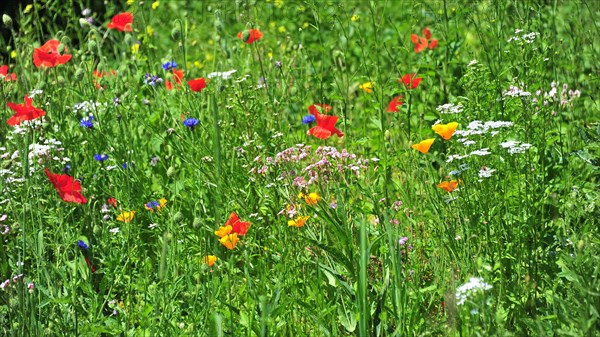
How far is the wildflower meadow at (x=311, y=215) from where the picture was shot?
7.02 feet

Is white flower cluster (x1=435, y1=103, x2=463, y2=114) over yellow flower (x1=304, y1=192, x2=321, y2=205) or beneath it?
over

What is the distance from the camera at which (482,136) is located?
7.84 feet

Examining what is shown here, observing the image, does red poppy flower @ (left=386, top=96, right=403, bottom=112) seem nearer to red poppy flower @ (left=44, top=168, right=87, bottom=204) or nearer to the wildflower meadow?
the wildflower meadow

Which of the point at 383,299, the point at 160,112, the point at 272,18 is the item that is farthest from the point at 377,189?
the point at 272,18

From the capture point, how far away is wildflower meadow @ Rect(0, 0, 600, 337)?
7.02 ft

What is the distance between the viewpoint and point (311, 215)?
2553 millimetres

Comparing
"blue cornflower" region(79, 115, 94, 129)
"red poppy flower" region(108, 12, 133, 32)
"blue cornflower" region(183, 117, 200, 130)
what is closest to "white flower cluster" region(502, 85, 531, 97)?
"blue cornflower" region(183, 117, 200, 130)

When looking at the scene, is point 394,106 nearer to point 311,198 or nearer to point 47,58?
point 311,198

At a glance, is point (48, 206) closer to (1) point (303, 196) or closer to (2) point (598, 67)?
(1) point (303, 196)

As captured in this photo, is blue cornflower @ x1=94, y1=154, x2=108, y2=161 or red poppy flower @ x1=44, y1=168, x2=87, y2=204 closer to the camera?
red poppy flower @ x1=44, y1=168, x2=87, y2=204

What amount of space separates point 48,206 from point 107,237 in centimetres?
52

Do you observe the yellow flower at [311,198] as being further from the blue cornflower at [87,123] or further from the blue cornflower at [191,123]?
the blue cornflower at [87,123]

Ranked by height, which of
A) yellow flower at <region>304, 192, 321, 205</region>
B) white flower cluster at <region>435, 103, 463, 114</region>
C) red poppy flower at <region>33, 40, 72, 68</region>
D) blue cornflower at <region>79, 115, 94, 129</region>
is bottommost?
yellow flower at <region>304, 192, 321, 205</region>

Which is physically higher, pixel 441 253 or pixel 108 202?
pixel 108 202
